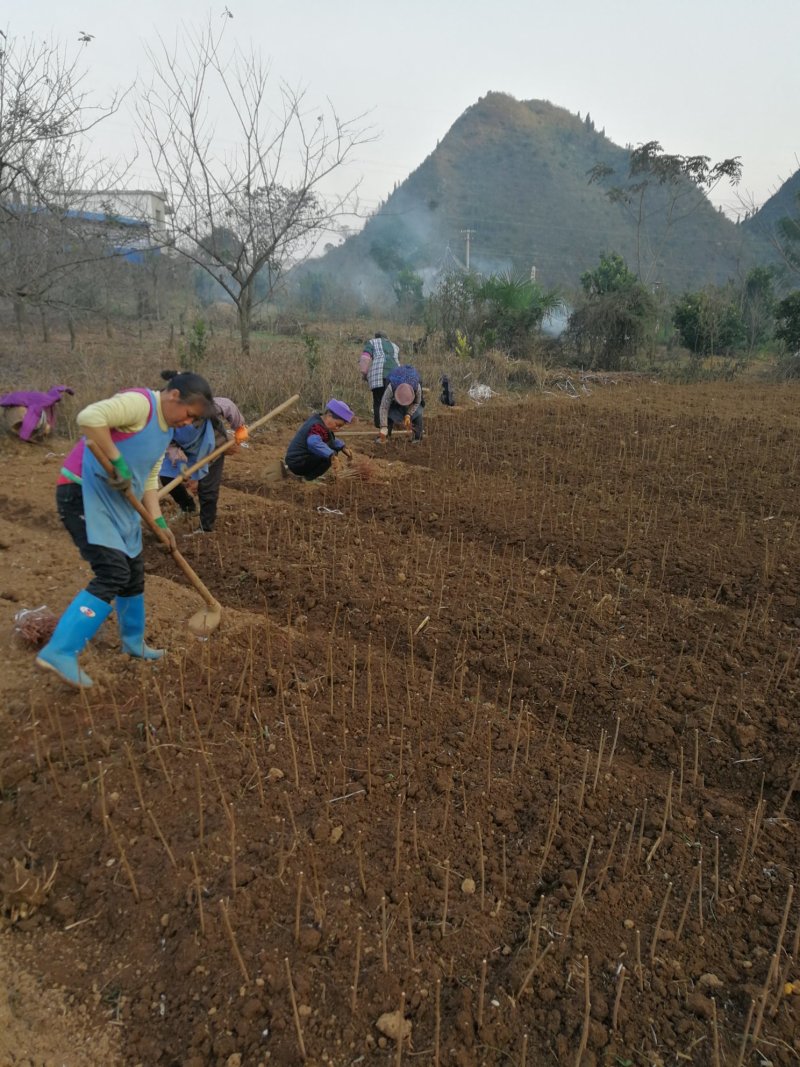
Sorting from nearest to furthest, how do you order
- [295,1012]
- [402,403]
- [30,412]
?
[295,1012], [30,412], [402,403]

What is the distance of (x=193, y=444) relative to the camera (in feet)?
15.1

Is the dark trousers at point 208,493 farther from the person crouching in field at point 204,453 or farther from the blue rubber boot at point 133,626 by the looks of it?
the blue rubber boot at point 133,626

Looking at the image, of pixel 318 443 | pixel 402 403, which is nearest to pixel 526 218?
pixel 402 403

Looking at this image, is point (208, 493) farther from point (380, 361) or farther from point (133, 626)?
point (380, 361)

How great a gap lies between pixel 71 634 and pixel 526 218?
1815 inches

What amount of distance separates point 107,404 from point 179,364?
8.29m

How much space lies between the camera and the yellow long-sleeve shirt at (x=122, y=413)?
8.30 ft

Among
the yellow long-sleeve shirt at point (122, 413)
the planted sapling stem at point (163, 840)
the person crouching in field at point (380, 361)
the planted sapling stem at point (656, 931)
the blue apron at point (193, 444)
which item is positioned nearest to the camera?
the planted sapling stem at point (656, 931)

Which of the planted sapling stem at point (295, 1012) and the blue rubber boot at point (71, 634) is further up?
the blue rubber boot at point (71, 634)

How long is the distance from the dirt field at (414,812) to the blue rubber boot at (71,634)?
18 centimetres

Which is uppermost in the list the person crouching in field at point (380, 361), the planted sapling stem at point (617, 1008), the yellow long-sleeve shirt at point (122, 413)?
the person crouching in field at point (380, 361)

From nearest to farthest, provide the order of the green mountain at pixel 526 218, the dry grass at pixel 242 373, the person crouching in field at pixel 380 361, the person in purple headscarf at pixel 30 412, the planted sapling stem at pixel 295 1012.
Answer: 1. the planted sapling stem at pixel 295 1012
2. the person in purple headscarf at pixel 30 412
3. the person crouching in field at pixel 380 361
4. the dry grass at pixel 242 373
5. the green mountain at pixel 526 218

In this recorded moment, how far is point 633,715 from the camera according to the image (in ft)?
9.67

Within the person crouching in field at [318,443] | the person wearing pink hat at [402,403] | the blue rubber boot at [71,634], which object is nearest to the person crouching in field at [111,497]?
the blue rubber boot at [71,634]
